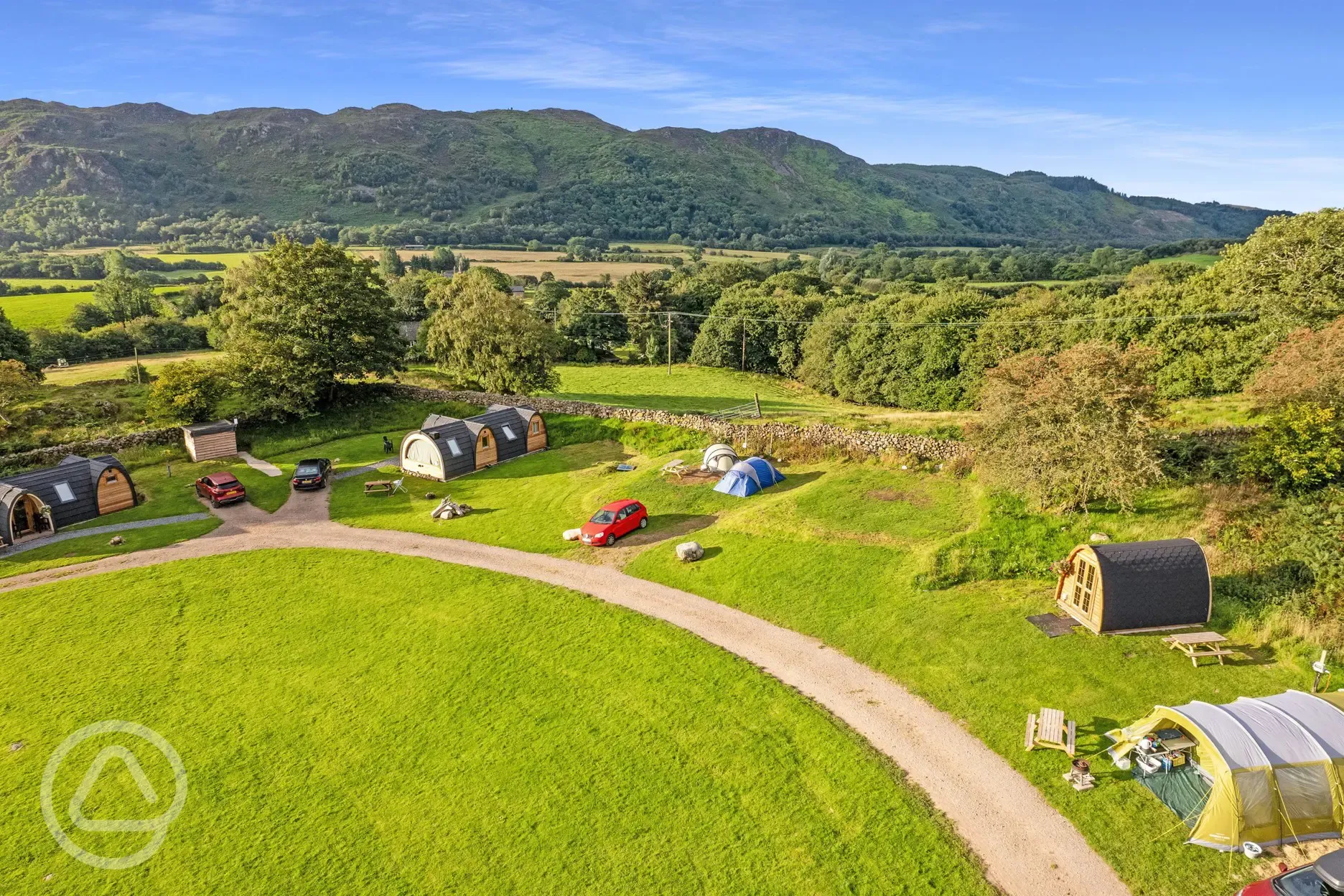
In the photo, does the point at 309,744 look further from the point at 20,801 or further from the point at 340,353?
the point at 340,353

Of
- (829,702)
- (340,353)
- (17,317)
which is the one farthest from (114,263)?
(829,702)

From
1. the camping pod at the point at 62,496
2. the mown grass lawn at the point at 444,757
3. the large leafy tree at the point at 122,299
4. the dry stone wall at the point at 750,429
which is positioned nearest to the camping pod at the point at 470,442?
the dry stone wall at the point at 750,429

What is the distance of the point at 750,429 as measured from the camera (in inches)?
1700

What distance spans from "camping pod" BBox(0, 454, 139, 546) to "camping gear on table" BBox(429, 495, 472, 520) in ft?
60.0

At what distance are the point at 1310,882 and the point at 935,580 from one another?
13847 mm

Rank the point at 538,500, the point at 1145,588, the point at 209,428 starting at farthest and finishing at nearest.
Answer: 1. the point at 209,428
2. the point at 538,500
3. the point at 1145,588

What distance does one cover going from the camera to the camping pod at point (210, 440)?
45.6 m

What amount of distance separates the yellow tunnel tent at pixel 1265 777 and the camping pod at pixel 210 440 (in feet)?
177

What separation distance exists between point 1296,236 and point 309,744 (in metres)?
59.2

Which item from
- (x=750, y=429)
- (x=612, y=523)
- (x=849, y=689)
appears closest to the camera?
(x=849, y=689)

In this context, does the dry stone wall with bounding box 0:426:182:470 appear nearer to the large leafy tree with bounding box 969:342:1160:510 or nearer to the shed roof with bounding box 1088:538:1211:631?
the large leafy tree with bounding box 969:342:1160:510

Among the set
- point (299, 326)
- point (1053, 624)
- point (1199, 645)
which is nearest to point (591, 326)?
point (299, 326)

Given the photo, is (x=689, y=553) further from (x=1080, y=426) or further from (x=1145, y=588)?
(x=1080, y=426)

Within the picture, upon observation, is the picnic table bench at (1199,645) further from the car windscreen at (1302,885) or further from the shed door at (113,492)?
the shed door at (113,492)
